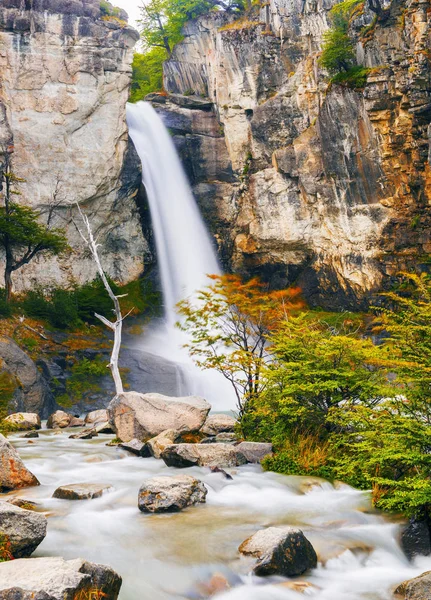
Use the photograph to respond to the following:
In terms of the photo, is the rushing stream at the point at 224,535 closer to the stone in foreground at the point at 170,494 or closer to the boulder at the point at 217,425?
the stone in foreground at the point at 170,494

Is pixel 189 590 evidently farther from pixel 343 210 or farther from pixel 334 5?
pixel 334 5

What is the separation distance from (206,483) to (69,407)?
1412cm

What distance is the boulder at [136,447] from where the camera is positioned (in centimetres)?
1050

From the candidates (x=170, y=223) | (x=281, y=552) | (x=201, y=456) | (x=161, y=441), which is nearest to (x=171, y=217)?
(x=170, y=223)

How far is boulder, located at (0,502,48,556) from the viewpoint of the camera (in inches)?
203

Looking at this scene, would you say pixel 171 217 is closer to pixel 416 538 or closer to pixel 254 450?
pixel 254 450

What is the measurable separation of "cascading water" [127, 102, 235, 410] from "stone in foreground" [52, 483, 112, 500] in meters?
19.6

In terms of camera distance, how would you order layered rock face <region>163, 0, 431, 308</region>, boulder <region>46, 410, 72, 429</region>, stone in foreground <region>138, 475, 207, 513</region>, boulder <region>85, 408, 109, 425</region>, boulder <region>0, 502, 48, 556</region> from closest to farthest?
boulder <region>0, 502, 48, 556</region>, stone in foreground <region>138, 475, 207, 513</region>, boulder <region>46, 410, 72, 429</region>, boulder <region>85, 408, 109, 425</region>, layered rock face <region>163, 0, 431, 308</region>

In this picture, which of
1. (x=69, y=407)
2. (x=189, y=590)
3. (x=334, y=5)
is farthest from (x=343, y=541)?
(x=334, y=5)

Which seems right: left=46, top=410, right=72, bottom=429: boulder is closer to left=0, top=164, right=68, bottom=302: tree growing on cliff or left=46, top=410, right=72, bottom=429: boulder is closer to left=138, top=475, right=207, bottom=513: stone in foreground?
left=0, top=164, right=68, bottom=302: tree growing on cliff

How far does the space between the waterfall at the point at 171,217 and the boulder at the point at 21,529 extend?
23.5 meters

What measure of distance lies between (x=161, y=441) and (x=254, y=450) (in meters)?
1.96

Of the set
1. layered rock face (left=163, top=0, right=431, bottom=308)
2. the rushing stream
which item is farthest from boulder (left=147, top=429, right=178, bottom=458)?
layered rock face (left=163, top=0, right=431, bottom=308)

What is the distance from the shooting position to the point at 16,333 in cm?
2316
